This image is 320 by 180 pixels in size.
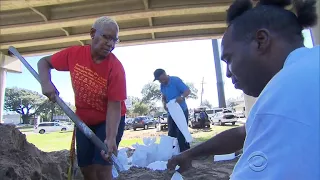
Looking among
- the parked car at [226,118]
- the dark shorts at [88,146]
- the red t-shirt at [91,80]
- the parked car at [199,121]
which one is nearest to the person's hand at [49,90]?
the red t-shirt at [91,80]

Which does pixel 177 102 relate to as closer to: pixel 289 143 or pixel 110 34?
pixel 110 34

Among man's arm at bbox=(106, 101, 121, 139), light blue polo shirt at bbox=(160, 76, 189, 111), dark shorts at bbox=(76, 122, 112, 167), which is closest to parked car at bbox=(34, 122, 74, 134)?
light blue polo shirt at bbox=(160, 76, 189, 111)

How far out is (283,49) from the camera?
827 millimetres

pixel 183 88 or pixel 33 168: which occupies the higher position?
pixel 183 88

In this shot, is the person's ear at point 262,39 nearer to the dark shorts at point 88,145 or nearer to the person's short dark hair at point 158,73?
the dark shorts at point 88,145

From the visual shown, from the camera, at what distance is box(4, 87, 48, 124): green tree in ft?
128

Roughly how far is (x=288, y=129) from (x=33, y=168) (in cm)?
284

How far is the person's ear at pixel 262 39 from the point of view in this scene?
824mm

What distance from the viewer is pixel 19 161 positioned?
2.79 metres

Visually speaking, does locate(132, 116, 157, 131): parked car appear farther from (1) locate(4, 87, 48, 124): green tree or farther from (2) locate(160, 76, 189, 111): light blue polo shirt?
(2) locate(160, 76, 189, 111): light blue polo shirt

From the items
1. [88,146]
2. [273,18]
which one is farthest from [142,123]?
[273,18]

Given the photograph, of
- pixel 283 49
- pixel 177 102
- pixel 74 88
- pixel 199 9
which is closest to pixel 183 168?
pixel 283 49

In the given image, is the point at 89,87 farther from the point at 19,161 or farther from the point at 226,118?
the point at 226,118

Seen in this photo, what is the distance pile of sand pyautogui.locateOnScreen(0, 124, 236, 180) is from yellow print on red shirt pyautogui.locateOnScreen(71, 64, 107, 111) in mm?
792
